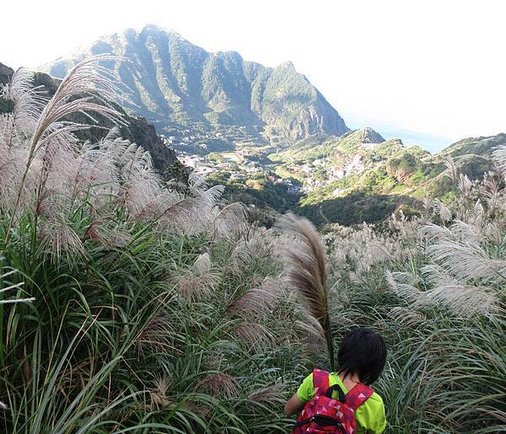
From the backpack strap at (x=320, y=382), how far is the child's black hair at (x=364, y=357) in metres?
0.14

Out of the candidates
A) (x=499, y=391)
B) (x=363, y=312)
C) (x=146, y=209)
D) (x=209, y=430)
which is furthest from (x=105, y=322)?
(x=363, y=312)

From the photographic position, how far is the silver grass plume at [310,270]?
258 centimetres

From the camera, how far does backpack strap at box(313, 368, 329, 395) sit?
2.52 metres

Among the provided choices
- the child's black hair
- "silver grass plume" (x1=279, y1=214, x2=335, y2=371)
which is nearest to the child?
the child's black hair

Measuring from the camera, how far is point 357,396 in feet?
8.21

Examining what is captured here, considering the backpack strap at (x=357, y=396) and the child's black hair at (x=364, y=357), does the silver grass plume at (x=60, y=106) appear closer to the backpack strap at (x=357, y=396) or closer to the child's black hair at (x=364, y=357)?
the child's black hair at (x=364, y=357)

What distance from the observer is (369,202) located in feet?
174

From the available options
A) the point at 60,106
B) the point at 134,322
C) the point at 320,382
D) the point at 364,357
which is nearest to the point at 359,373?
the point at 364,357

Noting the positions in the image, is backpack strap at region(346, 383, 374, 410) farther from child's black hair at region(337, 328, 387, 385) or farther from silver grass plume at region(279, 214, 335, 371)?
silver grass plume at region(279, 214, 335, 371)

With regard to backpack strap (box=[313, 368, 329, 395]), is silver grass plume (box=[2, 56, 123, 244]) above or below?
above

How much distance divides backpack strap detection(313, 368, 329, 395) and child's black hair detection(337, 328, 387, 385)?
139 millimetres

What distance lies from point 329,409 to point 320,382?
17 cm

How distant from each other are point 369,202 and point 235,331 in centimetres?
5206

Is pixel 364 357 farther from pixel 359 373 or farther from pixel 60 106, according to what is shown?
pixel 60 106
